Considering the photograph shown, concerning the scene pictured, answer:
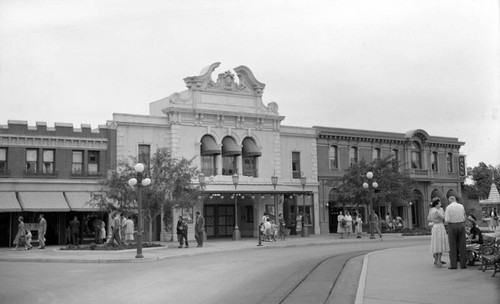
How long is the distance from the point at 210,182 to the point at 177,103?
5687 millimetres

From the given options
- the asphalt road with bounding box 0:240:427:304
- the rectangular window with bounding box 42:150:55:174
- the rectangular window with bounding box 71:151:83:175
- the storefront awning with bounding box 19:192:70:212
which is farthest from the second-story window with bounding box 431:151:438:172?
the asphalt road with bounding box 0:240:427:304

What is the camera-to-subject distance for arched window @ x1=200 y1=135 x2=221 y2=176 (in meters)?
40.2

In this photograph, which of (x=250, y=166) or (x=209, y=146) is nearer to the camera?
(x=209, y=146)

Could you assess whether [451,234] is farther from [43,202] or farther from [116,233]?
[43,202]

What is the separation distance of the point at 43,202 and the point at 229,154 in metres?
12.9

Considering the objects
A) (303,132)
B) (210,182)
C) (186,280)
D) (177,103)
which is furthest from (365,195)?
(186,280)

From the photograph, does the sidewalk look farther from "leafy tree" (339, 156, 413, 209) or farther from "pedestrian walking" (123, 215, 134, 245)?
"leafy tree" (339, 156, 413, 209)

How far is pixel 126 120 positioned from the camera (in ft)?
124

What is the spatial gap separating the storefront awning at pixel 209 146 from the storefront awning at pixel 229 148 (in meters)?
0.84

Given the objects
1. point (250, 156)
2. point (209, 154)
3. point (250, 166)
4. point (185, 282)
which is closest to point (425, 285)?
point (185, 282)

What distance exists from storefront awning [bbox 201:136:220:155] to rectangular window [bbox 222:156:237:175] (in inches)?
54.6

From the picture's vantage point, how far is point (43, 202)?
111ft

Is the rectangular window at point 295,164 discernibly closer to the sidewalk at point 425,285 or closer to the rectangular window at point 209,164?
the rectangular window at point 209,164

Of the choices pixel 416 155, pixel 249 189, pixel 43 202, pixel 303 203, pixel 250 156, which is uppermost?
pixel 416 155
